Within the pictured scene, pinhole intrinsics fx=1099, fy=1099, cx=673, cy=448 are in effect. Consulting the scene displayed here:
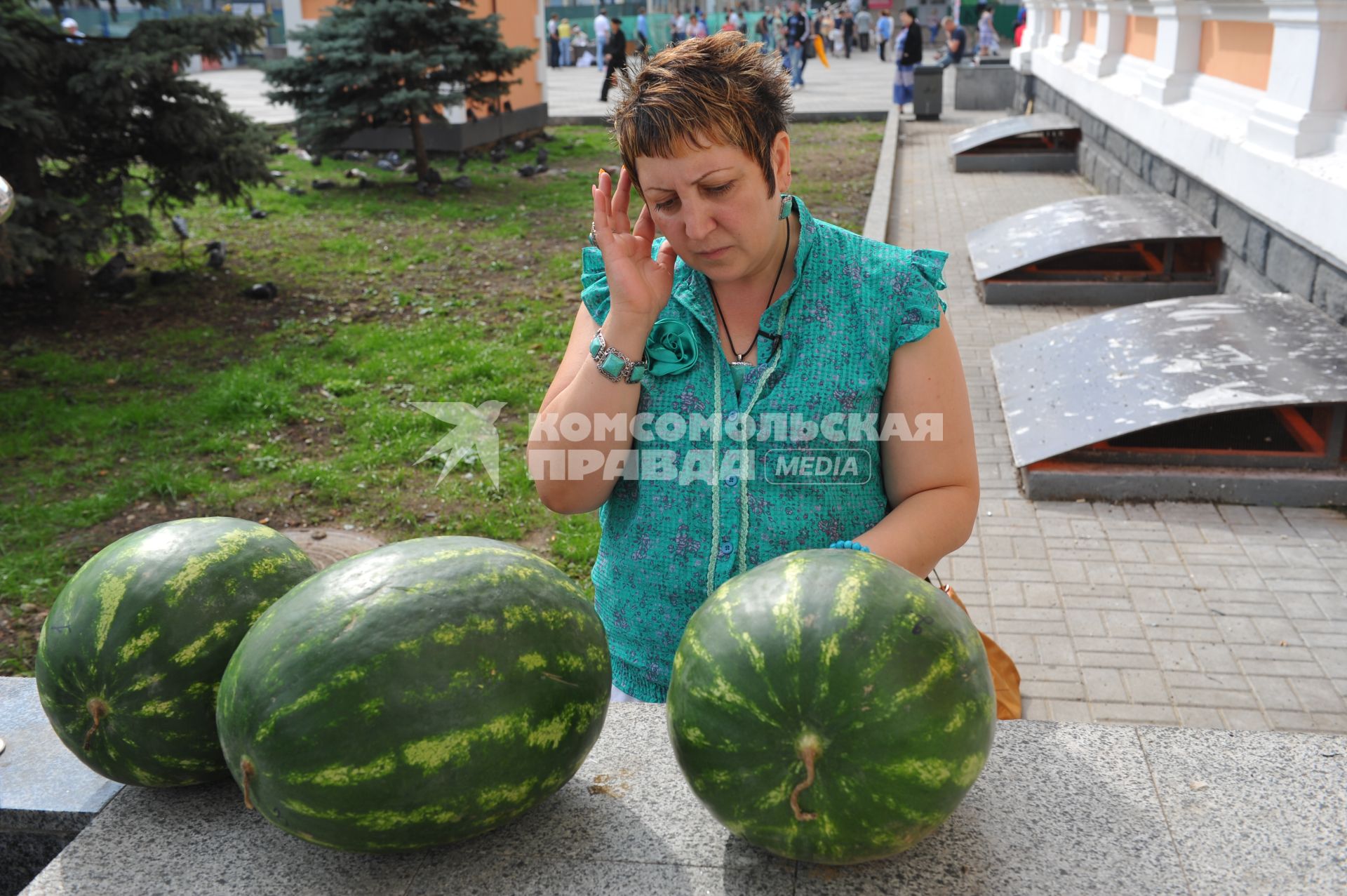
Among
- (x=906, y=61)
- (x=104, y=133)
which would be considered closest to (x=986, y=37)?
(x=906, y=61)

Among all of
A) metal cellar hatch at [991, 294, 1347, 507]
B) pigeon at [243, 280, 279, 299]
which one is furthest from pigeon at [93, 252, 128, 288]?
metal cellar hatch at [991, 294, 1347, 507]

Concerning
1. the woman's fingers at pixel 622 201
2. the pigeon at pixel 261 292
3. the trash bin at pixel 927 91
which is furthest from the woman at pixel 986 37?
the woman's fingers at pixel 622 201

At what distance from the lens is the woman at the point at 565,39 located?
49.6 metres

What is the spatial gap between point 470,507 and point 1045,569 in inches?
130

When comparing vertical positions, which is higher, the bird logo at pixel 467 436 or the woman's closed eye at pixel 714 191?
the woman's closed eye at pixel 714 191

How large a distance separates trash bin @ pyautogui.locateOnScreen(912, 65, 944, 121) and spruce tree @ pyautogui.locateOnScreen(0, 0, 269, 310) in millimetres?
17490

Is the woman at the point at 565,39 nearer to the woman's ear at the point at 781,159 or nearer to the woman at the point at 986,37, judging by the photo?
the woman at the point at 986,37

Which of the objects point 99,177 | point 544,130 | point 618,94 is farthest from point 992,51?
point 618,94

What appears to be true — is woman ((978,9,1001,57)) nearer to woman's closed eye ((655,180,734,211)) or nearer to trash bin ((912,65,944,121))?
trash bin ((912,65,944,121))

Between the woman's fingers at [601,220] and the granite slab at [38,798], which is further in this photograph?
the woman's fingers at [601,220]

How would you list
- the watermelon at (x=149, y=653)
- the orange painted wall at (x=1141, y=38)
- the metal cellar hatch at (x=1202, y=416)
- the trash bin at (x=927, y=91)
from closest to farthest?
the watermelon at (x=149, y=653), the metal cellar hatch at (x=1202, y=416), the orange painted wall at (x=1141, y=38), the trash bin at (x=927, y=91)

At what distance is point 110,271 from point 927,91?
751 inches

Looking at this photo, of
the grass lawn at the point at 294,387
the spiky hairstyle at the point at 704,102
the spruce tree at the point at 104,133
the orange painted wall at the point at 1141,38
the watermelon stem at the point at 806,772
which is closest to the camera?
the watermelon stem at the point at 806,772

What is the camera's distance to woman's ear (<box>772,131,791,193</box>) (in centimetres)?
252
